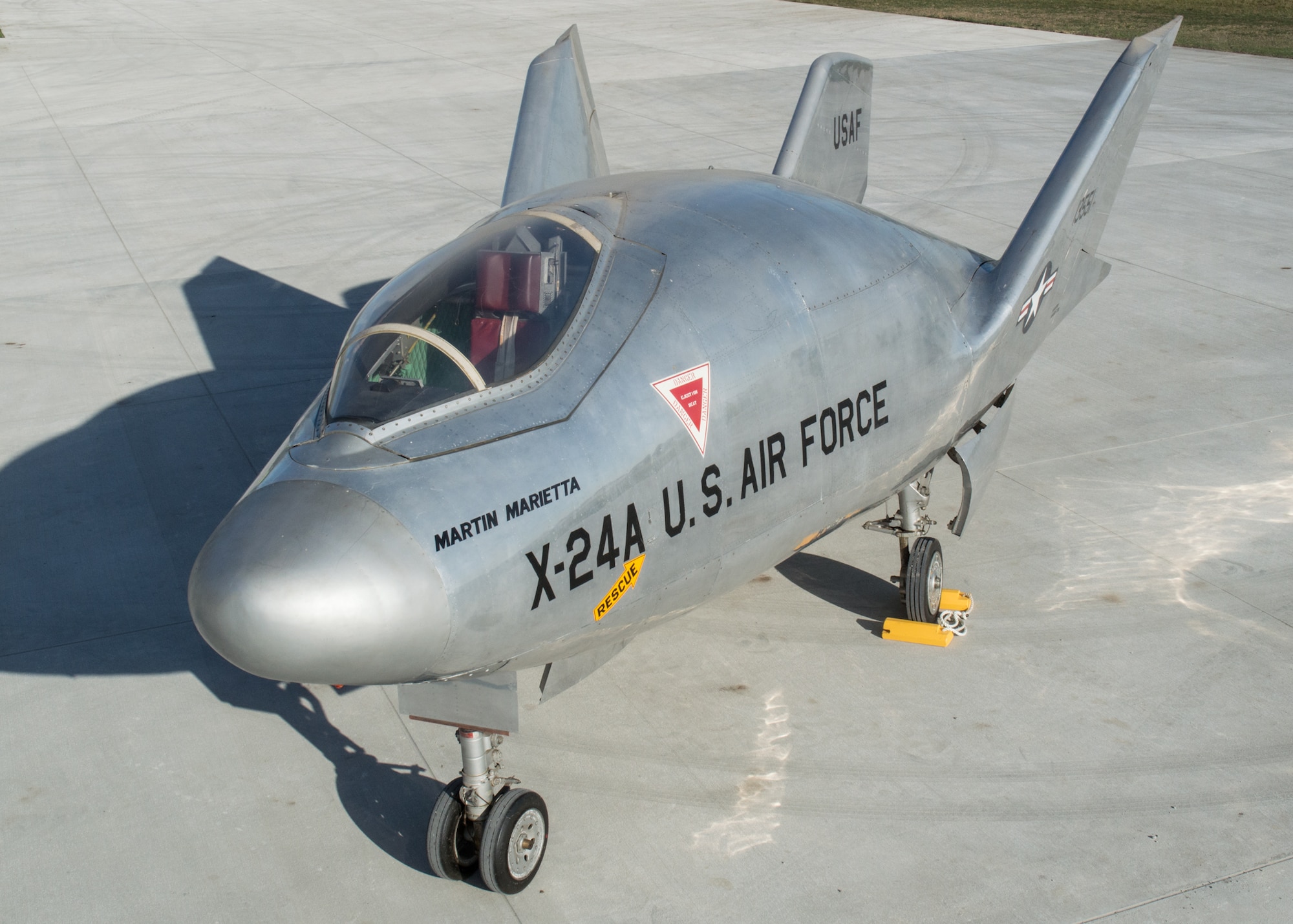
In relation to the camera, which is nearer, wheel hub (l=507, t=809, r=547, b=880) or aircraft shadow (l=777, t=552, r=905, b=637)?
wheel hub (l=507, t=809, r=547, b=880)

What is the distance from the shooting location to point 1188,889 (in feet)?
19.5

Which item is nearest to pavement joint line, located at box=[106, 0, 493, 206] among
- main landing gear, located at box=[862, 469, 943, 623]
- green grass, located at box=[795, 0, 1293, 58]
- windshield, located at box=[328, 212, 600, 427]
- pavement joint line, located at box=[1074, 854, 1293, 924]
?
main landing gear, located at box=[862, 469, 943, 623]

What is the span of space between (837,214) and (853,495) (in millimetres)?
1751

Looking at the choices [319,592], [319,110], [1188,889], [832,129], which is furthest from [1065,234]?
[319,110]

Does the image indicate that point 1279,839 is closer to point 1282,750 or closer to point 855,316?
point 1282,750

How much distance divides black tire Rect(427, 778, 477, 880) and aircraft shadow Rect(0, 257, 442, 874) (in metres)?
0.24

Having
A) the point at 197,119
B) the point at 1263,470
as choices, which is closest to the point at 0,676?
the point at 1263,470

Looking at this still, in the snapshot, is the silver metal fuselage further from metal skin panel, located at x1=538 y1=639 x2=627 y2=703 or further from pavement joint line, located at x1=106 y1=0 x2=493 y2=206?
pavement joint line, located at x1=106 y1=0 x2=493 y2=206

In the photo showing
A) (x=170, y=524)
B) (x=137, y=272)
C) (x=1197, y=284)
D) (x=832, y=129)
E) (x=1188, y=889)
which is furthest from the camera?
(x=137, y=272)

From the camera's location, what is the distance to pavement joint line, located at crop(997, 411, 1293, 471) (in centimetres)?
1036

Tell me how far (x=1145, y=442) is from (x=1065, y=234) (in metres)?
3.01

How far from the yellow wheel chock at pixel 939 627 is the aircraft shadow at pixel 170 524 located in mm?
3278

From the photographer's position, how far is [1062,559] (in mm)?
8891

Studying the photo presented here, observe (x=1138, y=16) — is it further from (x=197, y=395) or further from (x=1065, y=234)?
(x=197, y=395)
